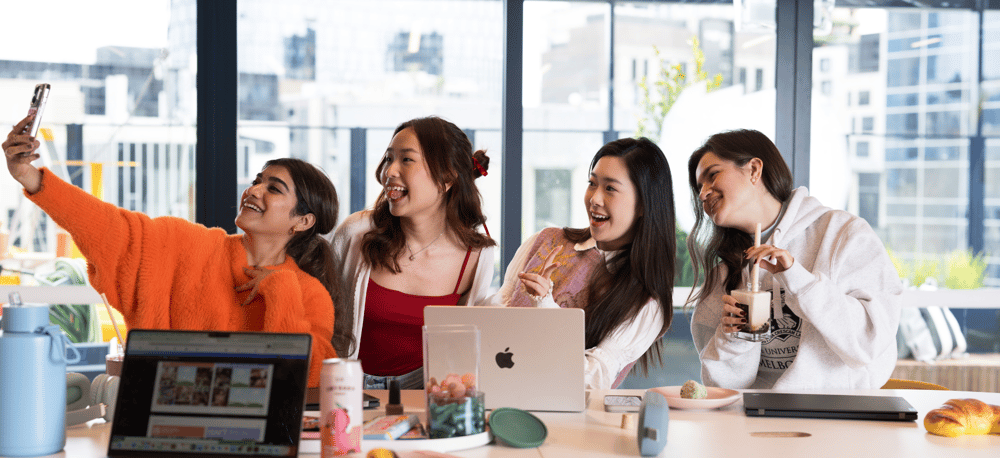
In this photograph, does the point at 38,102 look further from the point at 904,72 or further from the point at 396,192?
the point at 904,72

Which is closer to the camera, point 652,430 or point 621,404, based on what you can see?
point 652,430

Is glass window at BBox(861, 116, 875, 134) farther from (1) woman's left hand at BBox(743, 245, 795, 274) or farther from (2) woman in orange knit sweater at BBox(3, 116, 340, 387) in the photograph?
(2) woman in orange knit sweater at BBox(3, 116, 340, 387)

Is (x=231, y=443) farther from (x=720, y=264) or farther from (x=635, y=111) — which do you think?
(x=635, y=111)

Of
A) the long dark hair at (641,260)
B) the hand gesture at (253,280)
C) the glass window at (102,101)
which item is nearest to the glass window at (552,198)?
the long dark hair at (641,260)

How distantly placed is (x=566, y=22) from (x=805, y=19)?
112cm

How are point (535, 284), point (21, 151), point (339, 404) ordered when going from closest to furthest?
1. point (339, 404)
2. point (21, 151)
3. point (535, 284)

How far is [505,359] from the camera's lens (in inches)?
64.3

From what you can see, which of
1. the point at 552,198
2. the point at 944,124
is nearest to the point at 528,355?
the point at 552,198

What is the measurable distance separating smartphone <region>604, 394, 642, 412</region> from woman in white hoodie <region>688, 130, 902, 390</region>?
0.43m

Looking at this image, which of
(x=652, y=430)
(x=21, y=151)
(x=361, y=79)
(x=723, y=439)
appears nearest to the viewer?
(x=652, y=430)

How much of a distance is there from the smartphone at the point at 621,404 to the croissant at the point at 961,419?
1.92 feet

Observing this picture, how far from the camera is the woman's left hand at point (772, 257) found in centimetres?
188

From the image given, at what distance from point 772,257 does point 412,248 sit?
3.71 ft

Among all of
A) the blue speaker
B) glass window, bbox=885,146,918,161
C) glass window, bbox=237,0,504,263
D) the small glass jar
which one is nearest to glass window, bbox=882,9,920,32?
glass window, bbox=885,146,918,161
